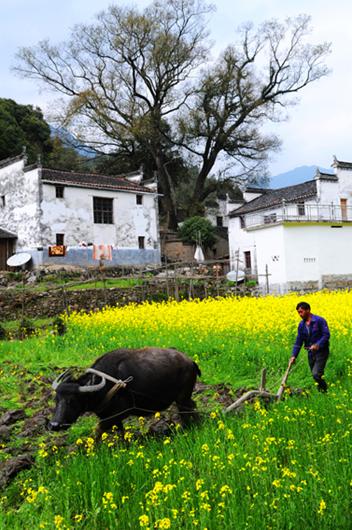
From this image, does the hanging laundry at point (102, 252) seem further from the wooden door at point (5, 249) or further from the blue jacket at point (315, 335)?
the blue jacket at point (315, 335)

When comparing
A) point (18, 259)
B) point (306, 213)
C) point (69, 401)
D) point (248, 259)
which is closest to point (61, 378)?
point (69, 401)

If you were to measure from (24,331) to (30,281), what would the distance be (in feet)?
36.0

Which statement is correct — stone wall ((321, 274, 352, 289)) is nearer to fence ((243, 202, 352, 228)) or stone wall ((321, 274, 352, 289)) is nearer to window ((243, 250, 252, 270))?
fence ((243, 202, 352, 228))

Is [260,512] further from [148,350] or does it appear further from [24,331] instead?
[24,331]

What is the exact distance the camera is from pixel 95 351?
11336 millimetres

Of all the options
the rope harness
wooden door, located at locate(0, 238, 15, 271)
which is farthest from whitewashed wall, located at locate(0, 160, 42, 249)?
the rope harness

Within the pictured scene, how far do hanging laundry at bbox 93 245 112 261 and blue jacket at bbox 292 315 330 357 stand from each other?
24463 millimetres

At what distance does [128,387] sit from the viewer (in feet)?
20.2

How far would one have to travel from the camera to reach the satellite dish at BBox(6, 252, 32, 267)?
92.7 feet

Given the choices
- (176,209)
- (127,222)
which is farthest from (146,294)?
(176,209)

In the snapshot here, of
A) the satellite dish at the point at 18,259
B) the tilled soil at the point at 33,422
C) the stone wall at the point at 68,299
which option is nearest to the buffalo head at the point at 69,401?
the tilled soil at the point at 33,422

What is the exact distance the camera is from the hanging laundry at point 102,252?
103 feet

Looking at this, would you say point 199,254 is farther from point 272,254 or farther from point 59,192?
point 272,254

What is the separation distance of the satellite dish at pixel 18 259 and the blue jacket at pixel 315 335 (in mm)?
23044
